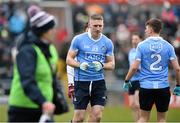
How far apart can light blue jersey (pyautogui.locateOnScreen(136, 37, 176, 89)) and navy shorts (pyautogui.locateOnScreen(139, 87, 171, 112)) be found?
0.08m

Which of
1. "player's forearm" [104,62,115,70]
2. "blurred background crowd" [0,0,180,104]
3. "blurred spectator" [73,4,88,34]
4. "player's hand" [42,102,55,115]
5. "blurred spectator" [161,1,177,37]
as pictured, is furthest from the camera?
"blurred spectator" [161,1,177,37]

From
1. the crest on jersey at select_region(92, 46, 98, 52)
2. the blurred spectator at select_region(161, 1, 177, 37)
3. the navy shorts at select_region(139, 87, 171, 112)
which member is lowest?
the navy shorts at select_region(139, 87, 171, 112)

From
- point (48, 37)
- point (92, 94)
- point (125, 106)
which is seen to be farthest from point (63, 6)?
point (48, 37)

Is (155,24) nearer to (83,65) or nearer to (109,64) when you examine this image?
(109,64)

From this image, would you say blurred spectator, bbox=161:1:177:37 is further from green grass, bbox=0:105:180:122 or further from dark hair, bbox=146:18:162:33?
dark hair, bbox=146:18:162:33

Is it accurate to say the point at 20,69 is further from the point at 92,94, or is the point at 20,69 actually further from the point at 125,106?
the point at 125,106

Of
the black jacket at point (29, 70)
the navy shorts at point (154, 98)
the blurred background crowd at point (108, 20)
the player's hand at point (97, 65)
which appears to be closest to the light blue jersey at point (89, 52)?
the player's hand at point (97, 65)

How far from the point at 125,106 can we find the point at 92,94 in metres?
10.8

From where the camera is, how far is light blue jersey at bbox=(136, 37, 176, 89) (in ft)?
41.4

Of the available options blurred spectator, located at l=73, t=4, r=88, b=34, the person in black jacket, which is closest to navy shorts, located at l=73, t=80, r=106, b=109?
the person in black jacket

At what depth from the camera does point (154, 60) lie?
41.8 feet

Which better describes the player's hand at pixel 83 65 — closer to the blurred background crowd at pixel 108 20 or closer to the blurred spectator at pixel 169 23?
the blurred background crowd at pixel 108 20

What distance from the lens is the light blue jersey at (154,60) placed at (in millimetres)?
12625

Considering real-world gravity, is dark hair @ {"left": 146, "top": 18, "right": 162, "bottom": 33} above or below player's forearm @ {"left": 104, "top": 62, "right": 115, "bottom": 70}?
above
